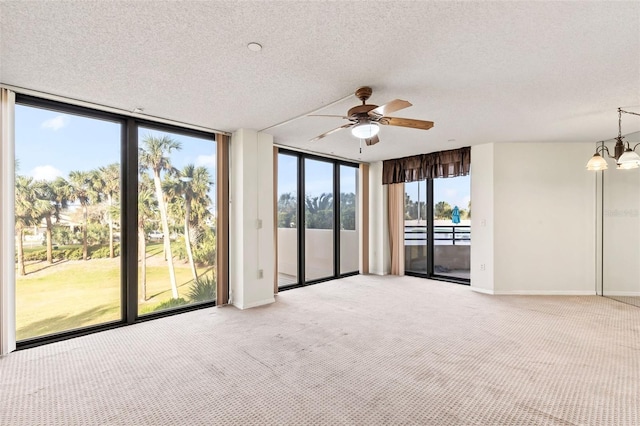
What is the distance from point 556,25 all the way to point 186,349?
3.89m

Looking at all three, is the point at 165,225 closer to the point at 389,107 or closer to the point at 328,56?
the point at 328,56

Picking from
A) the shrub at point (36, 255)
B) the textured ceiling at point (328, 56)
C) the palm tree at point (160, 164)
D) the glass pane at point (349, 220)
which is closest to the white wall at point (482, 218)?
the textured ceiling at point (328, 56)

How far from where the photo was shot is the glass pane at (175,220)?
3.82 m

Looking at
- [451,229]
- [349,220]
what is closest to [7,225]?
[349,220]

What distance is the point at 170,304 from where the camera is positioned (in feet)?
13.3

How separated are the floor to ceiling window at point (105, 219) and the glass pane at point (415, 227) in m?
4.10

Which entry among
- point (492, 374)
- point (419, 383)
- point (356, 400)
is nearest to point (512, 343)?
point (492, 374)

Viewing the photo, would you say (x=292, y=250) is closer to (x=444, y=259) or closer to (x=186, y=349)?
(x=186, y=349)

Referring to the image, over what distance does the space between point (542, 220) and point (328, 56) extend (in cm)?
467

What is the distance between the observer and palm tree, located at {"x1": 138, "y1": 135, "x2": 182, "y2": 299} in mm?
3840

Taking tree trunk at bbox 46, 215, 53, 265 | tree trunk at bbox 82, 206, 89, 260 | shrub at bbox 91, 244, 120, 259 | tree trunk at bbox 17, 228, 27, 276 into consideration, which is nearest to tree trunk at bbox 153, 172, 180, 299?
shrub at bbox 91, 244, 120, 259

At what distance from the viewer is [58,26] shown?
1.93m

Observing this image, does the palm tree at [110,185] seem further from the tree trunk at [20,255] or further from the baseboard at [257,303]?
the baseboard at [257,303]

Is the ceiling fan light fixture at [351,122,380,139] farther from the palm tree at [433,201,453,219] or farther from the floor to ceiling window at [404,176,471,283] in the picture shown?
the palm tree at [433,201,453,219]
